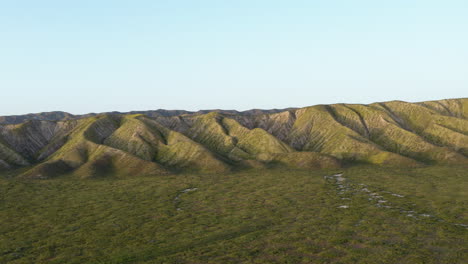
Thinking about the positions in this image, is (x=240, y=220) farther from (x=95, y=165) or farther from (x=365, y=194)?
(x=95, y=165)

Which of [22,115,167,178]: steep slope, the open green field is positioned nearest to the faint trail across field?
the open green field

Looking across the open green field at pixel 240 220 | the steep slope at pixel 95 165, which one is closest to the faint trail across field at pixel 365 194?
the open green field at pixel 240 220

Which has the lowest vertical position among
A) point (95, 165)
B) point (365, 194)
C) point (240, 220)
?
point (365, 194)

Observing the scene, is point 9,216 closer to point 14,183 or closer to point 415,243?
point 14,183

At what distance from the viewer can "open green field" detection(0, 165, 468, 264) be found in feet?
195

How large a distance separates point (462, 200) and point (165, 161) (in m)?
137

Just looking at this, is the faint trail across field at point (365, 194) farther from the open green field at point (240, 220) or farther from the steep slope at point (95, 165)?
the steep slope at point (95, 165)

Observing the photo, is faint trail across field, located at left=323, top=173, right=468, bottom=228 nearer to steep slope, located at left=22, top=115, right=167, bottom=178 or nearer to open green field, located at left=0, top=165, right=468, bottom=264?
open green field, located at left=0, top=165, right=468, bottom=264

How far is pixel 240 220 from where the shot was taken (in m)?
82.1

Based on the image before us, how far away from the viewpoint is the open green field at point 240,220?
5947 cm

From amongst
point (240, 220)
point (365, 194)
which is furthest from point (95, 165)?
point (365, 194)

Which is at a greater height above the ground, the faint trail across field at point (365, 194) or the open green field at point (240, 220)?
the open green field at point (240, 220)

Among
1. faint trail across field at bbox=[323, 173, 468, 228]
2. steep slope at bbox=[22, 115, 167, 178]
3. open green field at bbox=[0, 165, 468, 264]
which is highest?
steep slope at bbox=[22, 115, 167, 178]

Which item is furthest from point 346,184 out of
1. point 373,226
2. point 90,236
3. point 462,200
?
point 90,236
